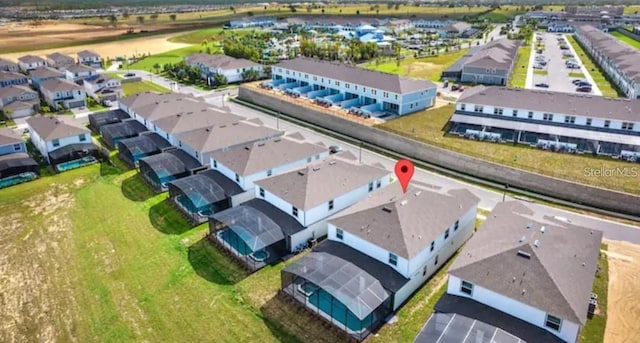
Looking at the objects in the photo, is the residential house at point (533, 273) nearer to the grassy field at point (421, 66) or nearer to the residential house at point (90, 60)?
the grassy field at point (421, 66)

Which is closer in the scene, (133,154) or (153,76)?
(133,154)

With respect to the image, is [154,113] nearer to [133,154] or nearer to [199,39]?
[133,154]

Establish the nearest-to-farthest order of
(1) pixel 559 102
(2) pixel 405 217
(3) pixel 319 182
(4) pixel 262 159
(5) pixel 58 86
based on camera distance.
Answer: (2) pixel 405 217 < (3) pixel 319 182 < (4) pixel 262 159 < (1) pixel 559 102 < (5) pixel 58 86

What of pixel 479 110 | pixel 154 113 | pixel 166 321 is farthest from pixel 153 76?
pixel 166 321

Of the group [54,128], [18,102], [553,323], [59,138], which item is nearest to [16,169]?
[59,138]

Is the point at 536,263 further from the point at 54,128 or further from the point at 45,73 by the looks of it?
the point at 45,73

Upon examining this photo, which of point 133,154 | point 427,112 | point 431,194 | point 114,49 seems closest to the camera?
point 431,194
